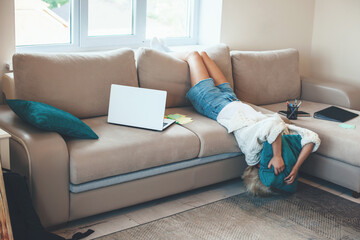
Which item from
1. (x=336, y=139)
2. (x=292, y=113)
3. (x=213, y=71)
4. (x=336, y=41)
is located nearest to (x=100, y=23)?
(x=213, y=71)

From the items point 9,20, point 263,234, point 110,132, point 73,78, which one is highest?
point 9,20

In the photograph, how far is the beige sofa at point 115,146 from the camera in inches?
94.6

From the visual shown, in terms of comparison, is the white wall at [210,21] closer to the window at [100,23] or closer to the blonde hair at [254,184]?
the window at [100,23]

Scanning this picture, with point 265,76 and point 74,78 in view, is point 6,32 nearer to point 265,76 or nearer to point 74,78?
point 74,78

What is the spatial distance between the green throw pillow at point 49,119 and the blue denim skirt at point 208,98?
3.17ft

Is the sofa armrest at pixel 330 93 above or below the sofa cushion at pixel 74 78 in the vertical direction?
below

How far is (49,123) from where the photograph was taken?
243 cm

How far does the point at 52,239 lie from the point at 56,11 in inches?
76.0

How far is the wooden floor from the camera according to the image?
256 centimetres

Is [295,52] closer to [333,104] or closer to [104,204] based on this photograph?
[333,104]

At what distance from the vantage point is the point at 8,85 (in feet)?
9.64

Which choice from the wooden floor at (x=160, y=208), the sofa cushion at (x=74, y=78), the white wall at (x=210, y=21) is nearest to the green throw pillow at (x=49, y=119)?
Answer: the sofa cushion at (x=74, y=78)

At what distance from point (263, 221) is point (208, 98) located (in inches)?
39.0

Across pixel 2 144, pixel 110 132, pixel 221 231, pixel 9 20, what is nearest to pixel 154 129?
pixel 110 132
